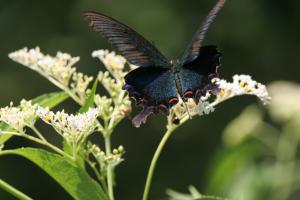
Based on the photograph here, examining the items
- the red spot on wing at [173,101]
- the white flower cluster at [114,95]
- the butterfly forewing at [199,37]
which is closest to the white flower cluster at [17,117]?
the white flower cluster at [114,95]

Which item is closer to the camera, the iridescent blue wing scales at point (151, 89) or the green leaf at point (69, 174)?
the green leaf at point (69, 174)

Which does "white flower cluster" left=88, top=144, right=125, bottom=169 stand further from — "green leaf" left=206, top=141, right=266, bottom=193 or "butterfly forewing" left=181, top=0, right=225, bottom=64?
"green leaf" left=206, top=141, right=266, bottom=193

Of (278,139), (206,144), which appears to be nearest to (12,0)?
(206,144)

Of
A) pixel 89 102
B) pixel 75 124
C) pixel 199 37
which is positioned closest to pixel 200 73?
pixel 199 37

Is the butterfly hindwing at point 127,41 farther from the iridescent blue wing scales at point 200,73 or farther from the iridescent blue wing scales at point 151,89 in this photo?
the iridescent blue wing scales at point 200,73

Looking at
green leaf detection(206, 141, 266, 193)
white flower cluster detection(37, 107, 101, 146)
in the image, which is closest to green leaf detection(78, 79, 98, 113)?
white flower cluster detection(37, 107, 101, 146)

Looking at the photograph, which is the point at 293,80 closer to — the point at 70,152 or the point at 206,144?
the point at 206,144
